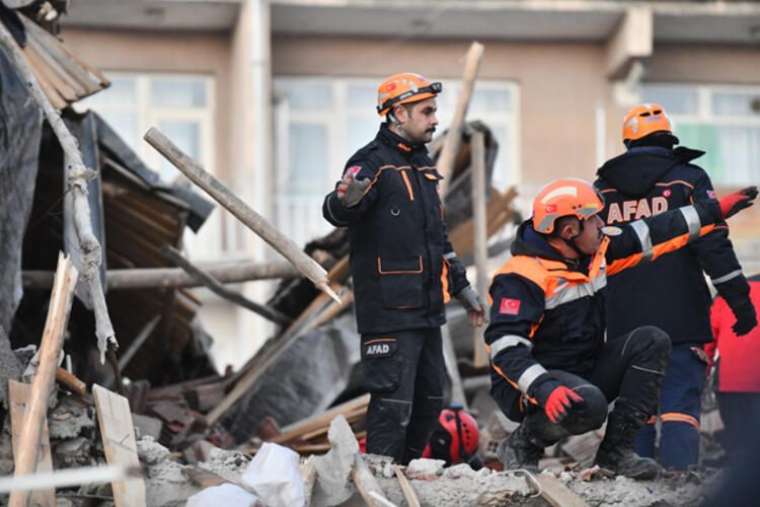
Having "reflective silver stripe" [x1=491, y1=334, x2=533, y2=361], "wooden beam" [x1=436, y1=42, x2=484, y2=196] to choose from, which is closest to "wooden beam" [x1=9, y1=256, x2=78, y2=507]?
"reflective silver stripe" [x1=491, y1=334, x2=533, y2=361]

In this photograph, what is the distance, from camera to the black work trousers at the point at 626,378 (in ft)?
23.7

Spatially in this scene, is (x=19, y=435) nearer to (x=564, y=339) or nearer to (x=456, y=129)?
(x=564, y=339)

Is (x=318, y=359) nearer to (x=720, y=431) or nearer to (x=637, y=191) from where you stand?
(x=720, y=431)

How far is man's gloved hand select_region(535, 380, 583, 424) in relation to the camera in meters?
6.90

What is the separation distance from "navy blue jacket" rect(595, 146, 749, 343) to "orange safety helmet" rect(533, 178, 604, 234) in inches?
40.7

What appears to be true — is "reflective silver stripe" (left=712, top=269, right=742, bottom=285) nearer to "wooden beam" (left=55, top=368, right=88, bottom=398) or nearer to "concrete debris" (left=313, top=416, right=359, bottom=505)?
"concrete debris" (left=313, top=416, right=359, bottom=505)

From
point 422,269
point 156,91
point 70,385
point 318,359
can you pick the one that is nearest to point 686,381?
point 422,269

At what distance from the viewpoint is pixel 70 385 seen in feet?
22.8

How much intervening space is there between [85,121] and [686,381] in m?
4.33

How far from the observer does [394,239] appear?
7.96m

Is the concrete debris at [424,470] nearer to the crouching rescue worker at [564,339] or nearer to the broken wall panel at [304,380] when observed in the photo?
the crouching rescue worker at [564,339]

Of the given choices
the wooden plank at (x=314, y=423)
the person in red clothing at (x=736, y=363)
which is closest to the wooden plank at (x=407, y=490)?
the person in red clothing at (x=736, y=363)

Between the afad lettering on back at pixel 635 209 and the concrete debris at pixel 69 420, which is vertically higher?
the afad lettering on back at pixel 635 209

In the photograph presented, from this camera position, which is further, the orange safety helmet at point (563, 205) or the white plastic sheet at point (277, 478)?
the orange safety helmet at point (563, 205)
